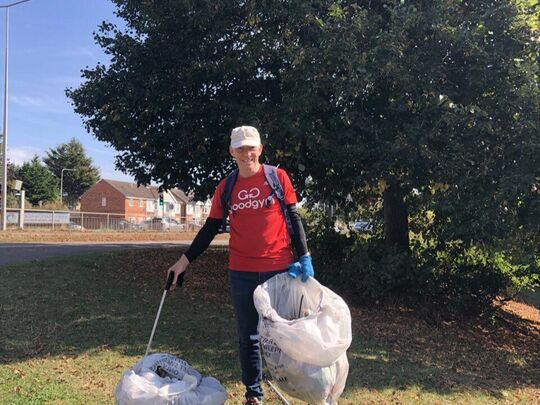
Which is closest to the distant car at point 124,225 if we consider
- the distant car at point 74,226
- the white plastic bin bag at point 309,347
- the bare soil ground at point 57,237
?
the distant car at point 74,226

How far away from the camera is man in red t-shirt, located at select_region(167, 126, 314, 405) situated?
360 centimetres

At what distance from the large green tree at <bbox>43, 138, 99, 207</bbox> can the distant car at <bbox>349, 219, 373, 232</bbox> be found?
7384cm

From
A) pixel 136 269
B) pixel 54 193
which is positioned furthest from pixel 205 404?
pixel 54 193

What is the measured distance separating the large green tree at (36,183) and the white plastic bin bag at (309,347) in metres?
67.1

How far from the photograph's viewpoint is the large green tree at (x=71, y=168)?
79312 mm

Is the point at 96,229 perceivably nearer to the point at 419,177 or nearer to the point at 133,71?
the point at 133,71

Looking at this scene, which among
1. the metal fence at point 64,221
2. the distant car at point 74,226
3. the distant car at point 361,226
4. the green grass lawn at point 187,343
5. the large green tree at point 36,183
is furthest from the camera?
the large green tree at point 36,183

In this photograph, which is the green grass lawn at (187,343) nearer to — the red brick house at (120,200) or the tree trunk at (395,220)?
the tree trunk at (395,220)

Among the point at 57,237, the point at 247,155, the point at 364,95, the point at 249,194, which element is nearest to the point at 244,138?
A: the point at 247,155

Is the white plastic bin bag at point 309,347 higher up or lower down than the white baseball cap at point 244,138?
lower down

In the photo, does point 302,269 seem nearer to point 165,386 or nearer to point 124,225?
point 165,386

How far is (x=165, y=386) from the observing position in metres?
3.11

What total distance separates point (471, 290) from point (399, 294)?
4.22 feet

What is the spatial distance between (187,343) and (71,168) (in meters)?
79.7
